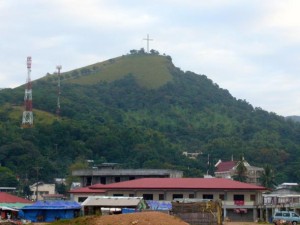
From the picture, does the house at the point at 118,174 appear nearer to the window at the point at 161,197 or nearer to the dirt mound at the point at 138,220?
the window at the point at 161,197

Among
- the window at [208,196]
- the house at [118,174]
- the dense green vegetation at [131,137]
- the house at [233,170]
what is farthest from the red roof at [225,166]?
the window at [208,196]

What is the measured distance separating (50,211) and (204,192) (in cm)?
1428

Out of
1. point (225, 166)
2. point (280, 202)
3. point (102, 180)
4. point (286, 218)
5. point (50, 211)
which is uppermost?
point (225, 166)

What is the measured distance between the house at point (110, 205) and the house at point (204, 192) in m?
6.64

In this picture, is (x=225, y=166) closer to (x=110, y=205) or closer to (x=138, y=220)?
(x=110, y=205)

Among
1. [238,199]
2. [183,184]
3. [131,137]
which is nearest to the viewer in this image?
[183,184]

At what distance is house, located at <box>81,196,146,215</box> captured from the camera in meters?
61.1

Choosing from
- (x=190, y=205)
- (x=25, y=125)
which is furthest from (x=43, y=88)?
(x=190, y=205)

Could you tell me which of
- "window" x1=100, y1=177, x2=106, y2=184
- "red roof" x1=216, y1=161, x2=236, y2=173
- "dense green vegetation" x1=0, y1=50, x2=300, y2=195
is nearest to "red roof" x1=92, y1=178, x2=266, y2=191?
"window" x1=100, y1=177, x2=106, y2=184

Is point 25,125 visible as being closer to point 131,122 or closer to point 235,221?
point 131,122

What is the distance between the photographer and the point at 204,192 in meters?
69.9

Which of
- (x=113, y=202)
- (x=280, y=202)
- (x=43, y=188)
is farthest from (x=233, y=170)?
(x=113, y=202)

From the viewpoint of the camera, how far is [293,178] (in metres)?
141

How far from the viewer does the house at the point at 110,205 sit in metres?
61.1
